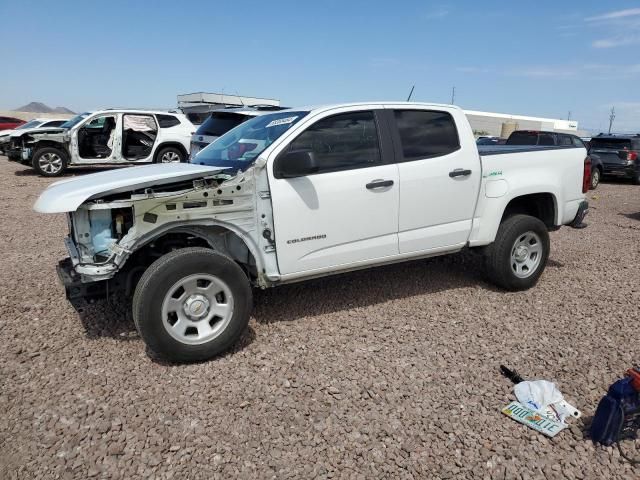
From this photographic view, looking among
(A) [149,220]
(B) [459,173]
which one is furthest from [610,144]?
(A) [149,220]

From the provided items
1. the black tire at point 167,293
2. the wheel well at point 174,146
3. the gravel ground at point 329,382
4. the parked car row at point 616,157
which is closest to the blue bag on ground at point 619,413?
the gravel ground at point 329,382

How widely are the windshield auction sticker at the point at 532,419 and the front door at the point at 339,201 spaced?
1.65 metres

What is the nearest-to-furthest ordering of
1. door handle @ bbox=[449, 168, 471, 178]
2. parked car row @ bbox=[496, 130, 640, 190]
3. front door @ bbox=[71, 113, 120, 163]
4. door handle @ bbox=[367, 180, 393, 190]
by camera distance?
door handle @ bbox=[367, 180, 393, 190], door handle @ bbox=[449, 168, 471, 178], front door @ bbox=[71, 113, 120, 163], parked car row @ bbox=[496, 130, 640, 190]

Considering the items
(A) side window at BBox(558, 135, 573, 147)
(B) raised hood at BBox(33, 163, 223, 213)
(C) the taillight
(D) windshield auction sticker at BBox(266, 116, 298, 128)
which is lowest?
(A) side window at BBox(558, 135, 573, 147)

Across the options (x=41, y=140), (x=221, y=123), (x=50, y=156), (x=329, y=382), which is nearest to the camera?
(x=329, y=382)

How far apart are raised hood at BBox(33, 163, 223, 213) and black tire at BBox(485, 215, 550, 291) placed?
2855mm

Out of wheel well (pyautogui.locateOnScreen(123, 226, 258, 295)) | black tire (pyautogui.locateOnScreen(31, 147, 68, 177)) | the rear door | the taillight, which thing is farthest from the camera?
black tire (pyautogui.locateOnScreen(31, 147, 68, 177))

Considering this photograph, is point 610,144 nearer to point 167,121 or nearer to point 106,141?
point 167,121

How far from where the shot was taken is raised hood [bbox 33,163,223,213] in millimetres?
3254

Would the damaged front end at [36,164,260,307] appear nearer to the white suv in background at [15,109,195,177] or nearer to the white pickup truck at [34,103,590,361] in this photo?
the white pickup truck at [34,103,590,361]

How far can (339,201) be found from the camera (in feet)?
12.9

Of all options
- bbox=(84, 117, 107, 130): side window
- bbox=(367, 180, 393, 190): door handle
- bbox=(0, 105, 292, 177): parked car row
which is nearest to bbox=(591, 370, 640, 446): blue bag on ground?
bbox=(367, 180, 393, 190): door handle

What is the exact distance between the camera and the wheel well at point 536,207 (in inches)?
206

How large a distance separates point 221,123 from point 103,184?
6.94 meters
